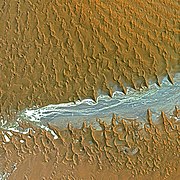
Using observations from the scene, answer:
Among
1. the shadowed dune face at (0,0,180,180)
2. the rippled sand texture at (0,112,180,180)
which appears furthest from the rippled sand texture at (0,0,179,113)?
the rippled sand texture at (0,112,180,180)

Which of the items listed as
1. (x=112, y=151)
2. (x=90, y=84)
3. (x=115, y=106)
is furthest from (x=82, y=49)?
(x=112, y=151)

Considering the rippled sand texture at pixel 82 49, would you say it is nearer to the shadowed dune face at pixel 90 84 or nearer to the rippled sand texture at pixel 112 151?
the shadowed dune face at pixel 90 84

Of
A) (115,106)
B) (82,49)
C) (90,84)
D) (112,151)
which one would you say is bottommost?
(112,151)


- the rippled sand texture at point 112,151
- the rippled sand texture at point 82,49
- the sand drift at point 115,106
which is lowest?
the rippled sand texture at point 112,151

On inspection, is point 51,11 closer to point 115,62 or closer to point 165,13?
point 115,62

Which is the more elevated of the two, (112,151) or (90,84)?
(90,84)

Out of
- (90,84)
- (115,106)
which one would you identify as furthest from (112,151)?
(90,84)

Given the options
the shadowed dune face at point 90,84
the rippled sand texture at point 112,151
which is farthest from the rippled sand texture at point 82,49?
the rippled sand texture at point 112,151

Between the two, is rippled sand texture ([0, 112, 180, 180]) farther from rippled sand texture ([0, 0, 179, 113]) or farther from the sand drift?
rippled sand texture ([0, 0, 179, 113])

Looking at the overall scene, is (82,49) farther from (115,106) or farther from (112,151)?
(112,151)

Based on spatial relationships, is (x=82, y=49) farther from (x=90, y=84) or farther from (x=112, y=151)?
(x=112, y=151)
